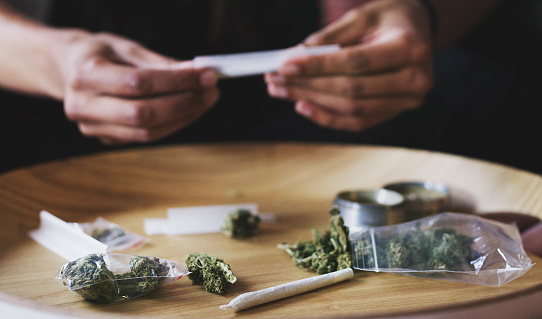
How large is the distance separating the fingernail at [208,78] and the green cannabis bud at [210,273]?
13.8 inches

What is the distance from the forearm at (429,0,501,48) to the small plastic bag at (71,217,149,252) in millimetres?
1093

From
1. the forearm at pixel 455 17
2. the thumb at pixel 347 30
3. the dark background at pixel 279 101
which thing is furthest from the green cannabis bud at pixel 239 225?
the forearm at pixel 455 17

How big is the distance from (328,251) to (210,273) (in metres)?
0.16

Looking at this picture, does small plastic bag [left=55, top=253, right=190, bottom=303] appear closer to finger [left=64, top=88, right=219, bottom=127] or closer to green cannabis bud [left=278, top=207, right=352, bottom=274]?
green cannabis bud [left=278, top=207, right=352, bottom=274]

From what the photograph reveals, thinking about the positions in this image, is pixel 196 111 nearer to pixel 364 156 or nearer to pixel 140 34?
pixel 364 156

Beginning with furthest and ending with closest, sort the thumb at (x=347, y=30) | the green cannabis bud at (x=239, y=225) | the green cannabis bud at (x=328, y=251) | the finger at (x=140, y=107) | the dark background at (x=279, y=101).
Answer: the dark background at (x=279, y=101) < the thumb at (x=347, y=30) < the finger at (x=140, y=107) < the green cannabis bud at (x=239, y=225) < the green cannabis bud at (x=328, y=251)

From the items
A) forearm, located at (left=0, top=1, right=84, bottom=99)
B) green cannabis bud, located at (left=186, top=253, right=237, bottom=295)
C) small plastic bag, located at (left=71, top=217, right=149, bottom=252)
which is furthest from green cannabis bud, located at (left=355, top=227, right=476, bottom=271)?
forearm, located at (left=0, top=1, right=84, bottom=99)

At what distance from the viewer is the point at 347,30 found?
990mm

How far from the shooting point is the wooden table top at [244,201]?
50 centimetres

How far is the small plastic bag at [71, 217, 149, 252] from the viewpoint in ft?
2.15

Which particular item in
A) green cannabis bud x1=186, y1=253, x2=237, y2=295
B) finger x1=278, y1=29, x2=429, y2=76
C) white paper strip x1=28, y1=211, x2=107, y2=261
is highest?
finger x1=278, y1=29, x2=429, y2=76

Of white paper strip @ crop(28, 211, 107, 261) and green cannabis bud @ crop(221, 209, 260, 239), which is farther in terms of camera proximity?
green cannabis bud @ crop(221, 209, 260, 239)

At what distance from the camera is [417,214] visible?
0.76 meters

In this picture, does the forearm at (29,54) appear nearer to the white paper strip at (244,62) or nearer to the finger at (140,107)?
the finger at (140,107)
